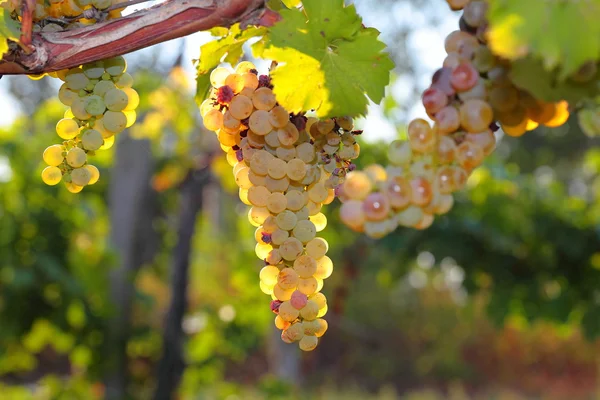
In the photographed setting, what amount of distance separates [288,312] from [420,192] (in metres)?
0.15

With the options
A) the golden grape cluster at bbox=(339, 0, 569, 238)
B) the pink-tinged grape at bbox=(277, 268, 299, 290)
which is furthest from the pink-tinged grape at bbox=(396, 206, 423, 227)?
the pink-tinged grape at bbox=(277, 268, 299, 290)

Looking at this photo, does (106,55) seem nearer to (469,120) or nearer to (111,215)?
(469,120)

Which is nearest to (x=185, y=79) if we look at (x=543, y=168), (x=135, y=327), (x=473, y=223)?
(x=135, y=327)

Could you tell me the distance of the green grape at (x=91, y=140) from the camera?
569mm

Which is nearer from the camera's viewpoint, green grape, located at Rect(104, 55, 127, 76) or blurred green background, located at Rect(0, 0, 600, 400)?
green grape, located at Rect(104, 55, 127, 76)

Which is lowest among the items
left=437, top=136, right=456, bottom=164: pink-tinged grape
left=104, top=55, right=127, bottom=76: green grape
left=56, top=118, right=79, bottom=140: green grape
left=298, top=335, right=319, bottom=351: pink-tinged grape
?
left=298, top=335, right=319, bottom=351: pink-tinged grape

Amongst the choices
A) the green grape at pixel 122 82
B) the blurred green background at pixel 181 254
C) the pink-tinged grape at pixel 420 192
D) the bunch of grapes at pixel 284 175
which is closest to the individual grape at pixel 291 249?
the bunch of grapes at pixel 284 175

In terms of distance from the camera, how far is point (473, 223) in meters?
2.57

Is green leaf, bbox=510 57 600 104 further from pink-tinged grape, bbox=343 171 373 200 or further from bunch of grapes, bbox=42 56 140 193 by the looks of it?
bunch of grapes, bbox=42 56 140 193

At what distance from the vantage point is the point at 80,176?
1.85 ft

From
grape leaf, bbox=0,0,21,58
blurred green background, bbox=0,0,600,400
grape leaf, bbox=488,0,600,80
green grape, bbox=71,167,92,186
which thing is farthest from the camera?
blurred green background, bbox=0,0,600,400

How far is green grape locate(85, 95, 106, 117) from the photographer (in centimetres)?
57

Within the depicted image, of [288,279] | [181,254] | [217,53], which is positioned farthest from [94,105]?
[181,254]

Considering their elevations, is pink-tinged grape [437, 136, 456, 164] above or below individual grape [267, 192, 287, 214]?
above
